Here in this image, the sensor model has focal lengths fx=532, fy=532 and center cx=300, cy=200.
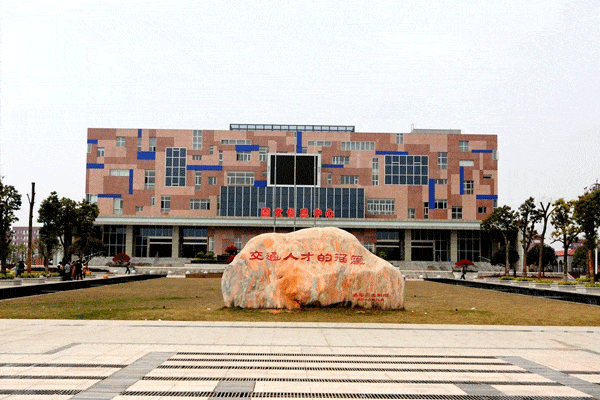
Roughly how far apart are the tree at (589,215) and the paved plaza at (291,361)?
84.6 ft

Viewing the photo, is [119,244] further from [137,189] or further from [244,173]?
[244,173]

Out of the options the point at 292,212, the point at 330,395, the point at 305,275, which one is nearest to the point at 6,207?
the point at 305,275

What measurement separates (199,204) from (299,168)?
52.5ft

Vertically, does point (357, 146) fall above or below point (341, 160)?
above

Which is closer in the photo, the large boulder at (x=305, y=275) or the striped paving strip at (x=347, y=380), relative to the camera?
the striped paving strip at (x=347, y=380)

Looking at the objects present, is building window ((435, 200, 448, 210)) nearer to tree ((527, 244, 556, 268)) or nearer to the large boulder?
tree ((527, 244, 556, 268))

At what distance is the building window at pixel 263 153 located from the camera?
7994 cm

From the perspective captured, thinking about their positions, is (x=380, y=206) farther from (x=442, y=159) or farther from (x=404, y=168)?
(x=442, y=159)

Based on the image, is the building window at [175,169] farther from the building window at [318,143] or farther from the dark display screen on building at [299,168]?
the building window at [318,143]

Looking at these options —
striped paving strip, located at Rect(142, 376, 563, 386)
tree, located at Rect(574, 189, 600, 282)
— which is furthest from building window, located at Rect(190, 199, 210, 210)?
striped paving strip, located at Rect(142, 376, 563, 386)

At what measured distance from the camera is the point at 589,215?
123 ft

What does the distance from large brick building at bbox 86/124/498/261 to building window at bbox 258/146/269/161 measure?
0.49 feet

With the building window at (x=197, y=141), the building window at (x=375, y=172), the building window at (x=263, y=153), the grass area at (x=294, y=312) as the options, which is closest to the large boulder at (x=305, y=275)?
the grass area at (x=294, y=312)

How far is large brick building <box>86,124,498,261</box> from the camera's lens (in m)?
77.4
